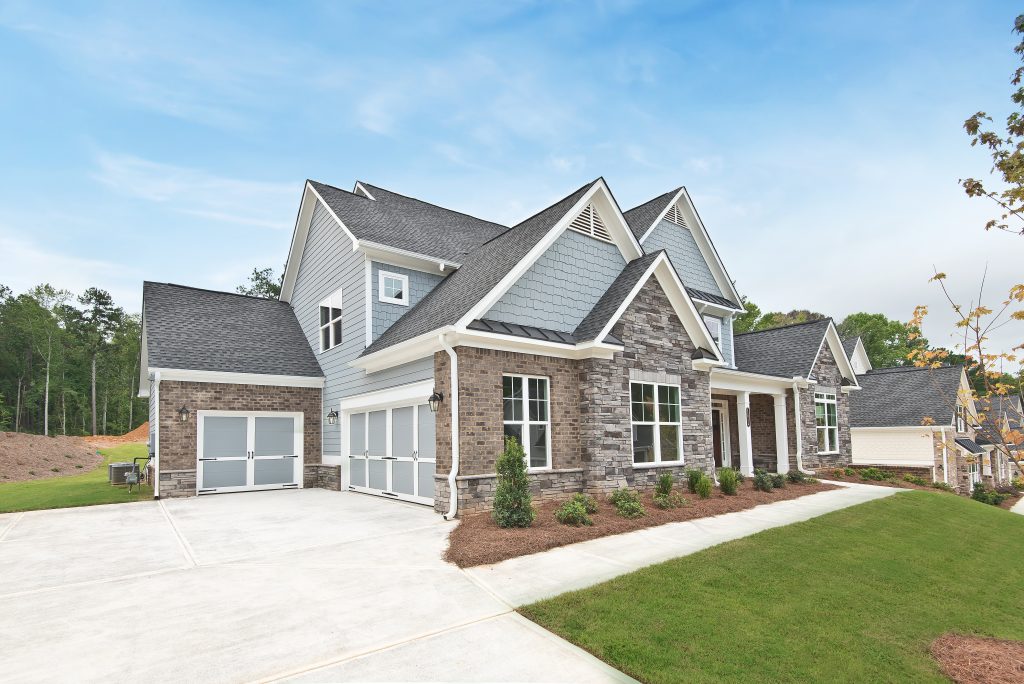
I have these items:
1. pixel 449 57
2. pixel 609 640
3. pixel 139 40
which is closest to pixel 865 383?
pixel 449 57

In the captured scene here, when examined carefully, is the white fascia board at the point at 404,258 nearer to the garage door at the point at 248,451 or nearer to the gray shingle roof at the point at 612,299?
the gray shingle roof at the point at 612,299

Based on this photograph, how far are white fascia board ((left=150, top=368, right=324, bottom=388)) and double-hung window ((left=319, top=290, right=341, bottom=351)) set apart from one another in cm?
115

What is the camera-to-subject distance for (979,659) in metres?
5.00

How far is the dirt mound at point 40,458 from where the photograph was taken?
71.5 ft

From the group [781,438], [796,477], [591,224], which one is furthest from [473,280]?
[781,438]

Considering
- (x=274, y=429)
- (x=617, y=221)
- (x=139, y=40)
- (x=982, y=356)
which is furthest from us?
(x=274, y=429)

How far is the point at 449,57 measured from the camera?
12.0 m

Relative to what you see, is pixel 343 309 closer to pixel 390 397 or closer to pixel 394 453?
pixel 390 397

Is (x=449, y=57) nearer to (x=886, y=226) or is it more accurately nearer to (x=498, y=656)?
(x=886, y=226)

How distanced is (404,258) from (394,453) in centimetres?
510

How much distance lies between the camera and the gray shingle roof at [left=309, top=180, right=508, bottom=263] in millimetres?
15289

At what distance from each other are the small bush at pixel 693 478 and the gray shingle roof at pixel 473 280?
6178 mm

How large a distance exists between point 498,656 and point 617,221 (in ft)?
35.1

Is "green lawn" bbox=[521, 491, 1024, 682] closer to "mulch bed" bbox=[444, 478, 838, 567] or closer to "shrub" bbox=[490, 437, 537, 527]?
"mulch bed" bbox=[444, 478, 838, 567]
